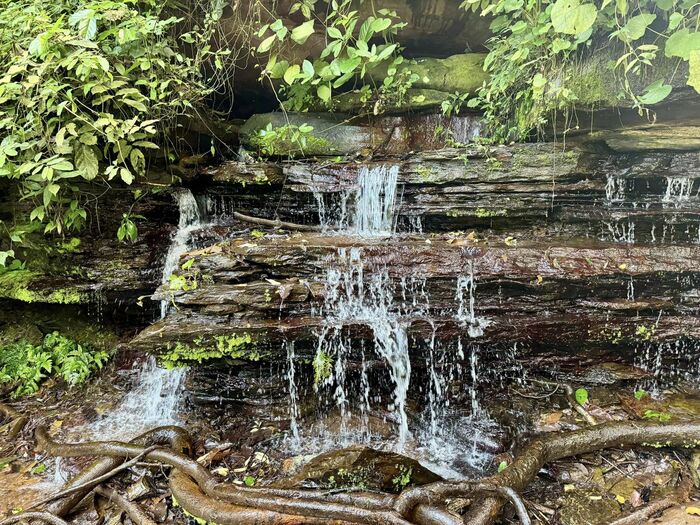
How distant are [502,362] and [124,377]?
520 centimetres

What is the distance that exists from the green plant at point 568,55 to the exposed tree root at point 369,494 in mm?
3184

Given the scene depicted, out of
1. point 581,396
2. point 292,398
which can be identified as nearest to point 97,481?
point 292,398

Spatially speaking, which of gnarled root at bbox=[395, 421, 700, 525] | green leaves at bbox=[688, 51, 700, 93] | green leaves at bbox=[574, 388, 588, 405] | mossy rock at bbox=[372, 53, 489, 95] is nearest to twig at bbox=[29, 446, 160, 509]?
gnarled root at bbox=[395, 421, 700, 525]

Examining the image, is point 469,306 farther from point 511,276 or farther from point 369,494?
point 369,494

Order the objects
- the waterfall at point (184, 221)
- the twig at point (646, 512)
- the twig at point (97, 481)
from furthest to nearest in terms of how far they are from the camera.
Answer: the waterfall at point (184, 221) < the twig at point (97, 481) < the twig at point (646, 512)

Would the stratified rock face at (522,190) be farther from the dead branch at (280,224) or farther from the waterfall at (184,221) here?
the waterfall at (184,221)

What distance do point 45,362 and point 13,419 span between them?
3.09 feet

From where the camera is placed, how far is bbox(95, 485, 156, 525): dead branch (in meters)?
3.31

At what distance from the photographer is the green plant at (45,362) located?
5.66 metres

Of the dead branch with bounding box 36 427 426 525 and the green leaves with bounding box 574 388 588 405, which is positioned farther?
the green leaves with bounding box 574 388 588 405

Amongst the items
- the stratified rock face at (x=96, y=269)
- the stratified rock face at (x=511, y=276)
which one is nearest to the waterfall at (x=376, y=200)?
the stratified rock face at (x=511, y=276)

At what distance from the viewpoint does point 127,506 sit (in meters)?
3.47

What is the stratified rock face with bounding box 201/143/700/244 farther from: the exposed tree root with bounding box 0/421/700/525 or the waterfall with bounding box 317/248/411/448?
the exposed tree root with bounding box 0/421/700/525

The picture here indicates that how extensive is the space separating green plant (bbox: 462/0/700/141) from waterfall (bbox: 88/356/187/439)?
561 cm
